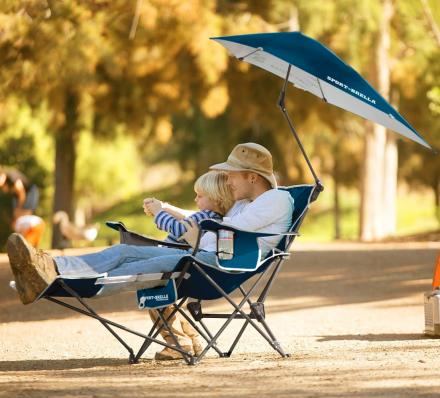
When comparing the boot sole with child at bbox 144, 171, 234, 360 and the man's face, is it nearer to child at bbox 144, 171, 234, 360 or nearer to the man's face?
child at bbox 144, 171, 234, 360

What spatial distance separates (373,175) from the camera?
705 inches

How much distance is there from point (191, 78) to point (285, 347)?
9.80 metres

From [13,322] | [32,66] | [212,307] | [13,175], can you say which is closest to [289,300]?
[212,307]

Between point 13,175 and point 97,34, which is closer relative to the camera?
point 97,34

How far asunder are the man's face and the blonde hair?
0.04 m

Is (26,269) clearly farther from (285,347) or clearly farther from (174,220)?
(285,347)

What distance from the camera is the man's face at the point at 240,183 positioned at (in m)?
5.54

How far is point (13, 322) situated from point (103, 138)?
970 cm

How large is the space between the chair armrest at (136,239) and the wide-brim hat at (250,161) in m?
0.43

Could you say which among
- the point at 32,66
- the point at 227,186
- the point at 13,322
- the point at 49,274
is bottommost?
the point at 13,322

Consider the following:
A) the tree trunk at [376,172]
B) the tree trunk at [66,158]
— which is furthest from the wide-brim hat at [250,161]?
the tree trunk at [376,172]

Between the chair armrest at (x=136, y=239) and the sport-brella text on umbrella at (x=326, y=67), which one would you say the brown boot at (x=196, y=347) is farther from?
the sport-brella text on umbrella at (x=326, y=67)

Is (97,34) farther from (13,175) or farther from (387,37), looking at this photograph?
(387,37)

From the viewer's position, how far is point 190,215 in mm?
5512
